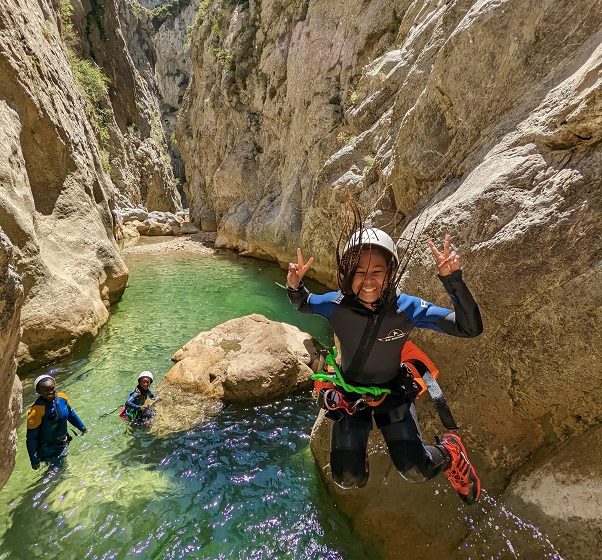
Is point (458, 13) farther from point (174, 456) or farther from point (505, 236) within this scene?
point (174, 456)

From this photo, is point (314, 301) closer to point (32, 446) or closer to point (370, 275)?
point (370, 275)

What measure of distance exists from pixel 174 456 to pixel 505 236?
5.89 metres

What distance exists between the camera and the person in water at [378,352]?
328 cm

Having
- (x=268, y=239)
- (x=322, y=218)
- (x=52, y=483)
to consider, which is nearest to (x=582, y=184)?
(x=52, y=483)

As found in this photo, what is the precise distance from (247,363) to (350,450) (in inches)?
184

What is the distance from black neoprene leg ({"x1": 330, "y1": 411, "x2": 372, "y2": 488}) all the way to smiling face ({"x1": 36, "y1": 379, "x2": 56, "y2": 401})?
4500 mm

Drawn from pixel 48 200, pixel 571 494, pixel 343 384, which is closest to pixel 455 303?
pixel 343 384

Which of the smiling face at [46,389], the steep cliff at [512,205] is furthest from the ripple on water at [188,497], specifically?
the smiling face at [46,389]

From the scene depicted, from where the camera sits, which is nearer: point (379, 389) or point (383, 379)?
point (379, 389)

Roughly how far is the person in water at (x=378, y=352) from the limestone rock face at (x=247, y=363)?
13.9ft

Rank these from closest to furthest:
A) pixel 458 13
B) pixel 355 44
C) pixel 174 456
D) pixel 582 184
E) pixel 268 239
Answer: pixel 582 184
pixel 174 456
pixel 458 13
pixel 355 44
pixel 268 239

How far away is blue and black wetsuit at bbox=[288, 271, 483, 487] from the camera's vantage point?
3293 mm

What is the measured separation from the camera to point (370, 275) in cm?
333

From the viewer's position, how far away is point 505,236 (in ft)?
13.1
